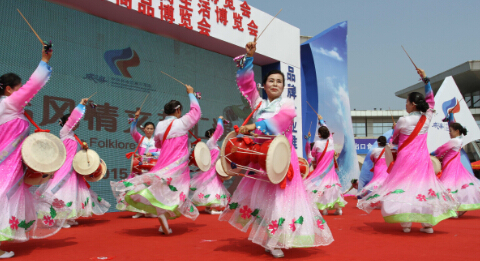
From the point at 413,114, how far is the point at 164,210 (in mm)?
3005

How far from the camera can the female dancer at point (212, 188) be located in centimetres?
663

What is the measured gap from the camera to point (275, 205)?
2.92m

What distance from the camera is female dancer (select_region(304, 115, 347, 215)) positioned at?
6.22 m

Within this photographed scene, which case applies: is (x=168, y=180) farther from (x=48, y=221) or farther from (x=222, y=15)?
(x=222, y=15)

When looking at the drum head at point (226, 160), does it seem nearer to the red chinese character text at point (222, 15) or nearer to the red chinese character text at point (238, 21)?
the red chinese character text at point (222, 15)

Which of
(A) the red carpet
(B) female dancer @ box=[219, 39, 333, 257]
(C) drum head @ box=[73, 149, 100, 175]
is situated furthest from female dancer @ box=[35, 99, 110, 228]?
(B) female dancer @ box=[219, 39, 333, 257]

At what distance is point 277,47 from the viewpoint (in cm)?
1052

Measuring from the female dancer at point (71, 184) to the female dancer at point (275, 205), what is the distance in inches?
102

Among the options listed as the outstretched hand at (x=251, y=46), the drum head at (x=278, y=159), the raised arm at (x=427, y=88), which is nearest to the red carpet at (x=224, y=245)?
the drum head at (x=278, y=159)

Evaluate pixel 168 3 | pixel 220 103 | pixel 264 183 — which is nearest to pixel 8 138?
pixel 264 183

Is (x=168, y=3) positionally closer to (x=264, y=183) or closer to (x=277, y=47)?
(x=277, y=47)

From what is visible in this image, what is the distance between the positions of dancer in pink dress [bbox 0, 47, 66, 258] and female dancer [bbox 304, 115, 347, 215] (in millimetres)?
4244
